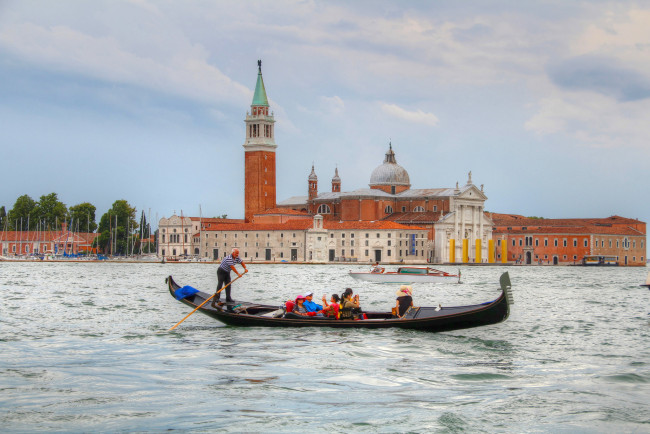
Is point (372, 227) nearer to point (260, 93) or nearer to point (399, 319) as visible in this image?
point (260, 93)

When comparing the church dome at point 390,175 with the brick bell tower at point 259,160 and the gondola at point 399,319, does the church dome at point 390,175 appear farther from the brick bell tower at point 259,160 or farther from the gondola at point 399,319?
the gondola at point 399,319

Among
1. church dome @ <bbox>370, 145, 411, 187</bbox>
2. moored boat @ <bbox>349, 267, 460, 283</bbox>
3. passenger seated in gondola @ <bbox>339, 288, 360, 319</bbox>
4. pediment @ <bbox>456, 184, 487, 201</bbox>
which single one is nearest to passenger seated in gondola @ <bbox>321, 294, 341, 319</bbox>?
passenger seated in gondola @ <bbox>339, 288, 360, 319</bbox>

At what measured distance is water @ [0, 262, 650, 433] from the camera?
9977 mm

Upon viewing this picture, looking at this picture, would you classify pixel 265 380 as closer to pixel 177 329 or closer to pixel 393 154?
pixel 177 329

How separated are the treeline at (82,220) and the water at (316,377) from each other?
8181 cm

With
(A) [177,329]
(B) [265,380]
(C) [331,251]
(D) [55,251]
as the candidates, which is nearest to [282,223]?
(C) [331,251]

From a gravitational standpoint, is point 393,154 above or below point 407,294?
above

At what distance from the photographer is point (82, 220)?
10538 centimetres

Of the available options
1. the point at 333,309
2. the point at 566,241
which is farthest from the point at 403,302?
the point at 566,241

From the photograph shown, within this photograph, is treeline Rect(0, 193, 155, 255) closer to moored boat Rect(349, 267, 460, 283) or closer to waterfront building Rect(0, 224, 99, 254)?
waterfront building Rect(0, 224, 99, 254)

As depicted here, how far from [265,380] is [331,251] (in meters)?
77.9

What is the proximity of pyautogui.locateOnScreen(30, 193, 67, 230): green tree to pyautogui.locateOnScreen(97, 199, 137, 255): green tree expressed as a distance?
15.6 feet

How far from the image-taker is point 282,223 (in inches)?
3610

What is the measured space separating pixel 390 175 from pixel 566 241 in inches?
804
